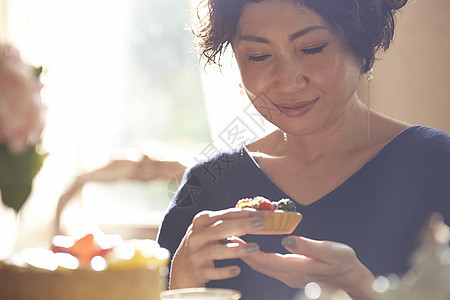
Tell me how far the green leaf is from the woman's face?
0.87 metres

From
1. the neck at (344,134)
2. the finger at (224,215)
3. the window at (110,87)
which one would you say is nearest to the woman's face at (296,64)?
the neck at (344,134)

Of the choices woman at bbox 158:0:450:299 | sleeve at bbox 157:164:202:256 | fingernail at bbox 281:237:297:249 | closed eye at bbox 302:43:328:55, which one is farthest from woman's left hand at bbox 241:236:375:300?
sleeve at bbox 157:164:202:256

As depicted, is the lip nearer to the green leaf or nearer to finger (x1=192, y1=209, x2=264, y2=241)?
finger (x1=192, y1=209, x2=264, y2=241)

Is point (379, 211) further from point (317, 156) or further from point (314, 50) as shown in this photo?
point (314, 50)

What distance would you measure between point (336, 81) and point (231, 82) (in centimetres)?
193

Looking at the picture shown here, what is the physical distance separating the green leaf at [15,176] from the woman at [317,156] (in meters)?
0.54

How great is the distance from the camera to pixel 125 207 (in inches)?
164

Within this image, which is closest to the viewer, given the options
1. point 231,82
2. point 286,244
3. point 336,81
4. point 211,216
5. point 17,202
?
point 17,202

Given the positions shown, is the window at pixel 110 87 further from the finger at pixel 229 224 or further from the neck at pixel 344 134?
the finger at pixel 229 224

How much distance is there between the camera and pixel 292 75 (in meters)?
1.41

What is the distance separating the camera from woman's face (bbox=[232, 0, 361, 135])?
55.4 inches

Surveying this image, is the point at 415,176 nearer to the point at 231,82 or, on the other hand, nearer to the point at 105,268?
the point at 105,268

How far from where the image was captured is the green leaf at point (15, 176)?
0.62 metres

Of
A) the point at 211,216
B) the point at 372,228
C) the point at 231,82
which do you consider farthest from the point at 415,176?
the point at 231,82
